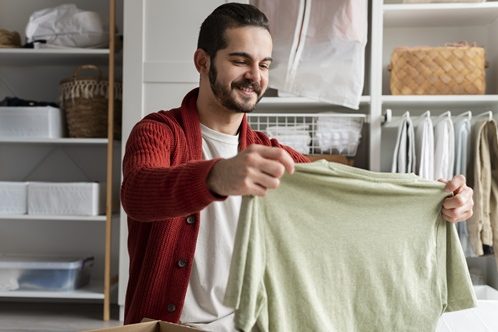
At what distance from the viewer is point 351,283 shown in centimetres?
133

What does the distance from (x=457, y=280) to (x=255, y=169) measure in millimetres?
595

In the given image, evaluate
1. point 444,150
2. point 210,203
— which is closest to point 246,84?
point 210,203

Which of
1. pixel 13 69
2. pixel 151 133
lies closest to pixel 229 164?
pixel 151 133

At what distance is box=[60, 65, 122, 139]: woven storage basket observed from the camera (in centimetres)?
332

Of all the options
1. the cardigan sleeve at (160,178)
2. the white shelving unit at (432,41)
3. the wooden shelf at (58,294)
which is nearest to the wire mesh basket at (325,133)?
the white shelving unit at (432,41)

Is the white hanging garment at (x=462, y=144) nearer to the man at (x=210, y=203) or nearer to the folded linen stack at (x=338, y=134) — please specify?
the folded linen stack at (x=338, y=134)

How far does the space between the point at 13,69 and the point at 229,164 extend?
307cm

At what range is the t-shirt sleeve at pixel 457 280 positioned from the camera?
137 cm

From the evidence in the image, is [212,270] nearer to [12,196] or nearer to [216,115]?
[216,115]

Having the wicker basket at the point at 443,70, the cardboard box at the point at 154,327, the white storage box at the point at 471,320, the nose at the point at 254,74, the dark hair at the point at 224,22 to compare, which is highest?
the wicker basket at the point at 443,70

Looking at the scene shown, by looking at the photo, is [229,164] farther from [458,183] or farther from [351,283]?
[458,183]

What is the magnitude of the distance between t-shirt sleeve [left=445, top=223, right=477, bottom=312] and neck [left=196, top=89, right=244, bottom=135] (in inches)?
23.2

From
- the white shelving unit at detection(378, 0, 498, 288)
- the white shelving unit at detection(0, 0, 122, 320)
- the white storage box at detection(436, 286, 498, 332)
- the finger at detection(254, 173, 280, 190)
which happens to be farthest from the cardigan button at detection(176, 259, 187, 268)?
the white shelving unit at detection(0, 0, 122, 320)

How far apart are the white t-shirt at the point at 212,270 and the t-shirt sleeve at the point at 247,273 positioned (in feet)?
0.96
